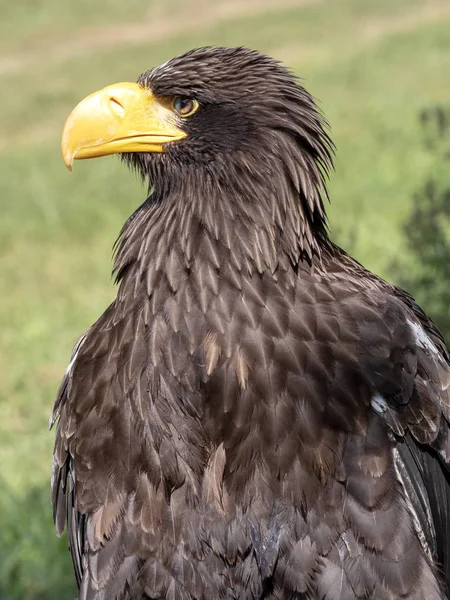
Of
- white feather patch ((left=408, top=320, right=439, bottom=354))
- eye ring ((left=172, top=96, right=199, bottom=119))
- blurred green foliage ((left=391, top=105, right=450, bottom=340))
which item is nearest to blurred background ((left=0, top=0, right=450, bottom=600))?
blurred green foliage ((left=391, top=105, right=450, bottom=340))

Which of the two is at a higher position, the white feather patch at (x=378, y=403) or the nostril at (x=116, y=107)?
the nostril at (x=116, y=107)

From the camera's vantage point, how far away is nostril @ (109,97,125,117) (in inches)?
117

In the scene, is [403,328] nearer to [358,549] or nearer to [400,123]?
[358,549]

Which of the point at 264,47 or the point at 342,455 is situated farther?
the point at 264,47

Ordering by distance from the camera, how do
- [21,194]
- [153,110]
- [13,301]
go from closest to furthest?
1. [153,110]
2. [13,301]
3. [21,194]

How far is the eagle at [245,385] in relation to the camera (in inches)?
111

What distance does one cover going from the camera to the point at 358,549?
9.27 ft

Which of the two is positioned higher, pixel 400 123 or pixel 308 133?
pixel 308 133

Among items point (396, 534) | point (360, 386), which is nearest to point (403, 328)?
point (360, 386)

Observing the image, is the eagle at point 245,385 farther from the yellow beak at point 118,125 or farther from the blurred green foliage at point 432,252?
the blurred green foliage at point 432,252

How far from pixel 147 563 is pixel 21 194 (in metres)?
10.4

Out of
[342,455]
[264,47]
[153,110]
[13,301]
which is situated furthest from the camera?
[264,47]

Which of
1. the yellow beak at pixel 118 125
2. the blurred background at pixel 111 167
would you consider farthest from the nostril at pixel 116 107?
the blurred background at pixel 111 167

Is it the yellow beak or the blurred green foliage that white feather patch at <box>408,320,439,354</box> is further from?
the blurred green foliage
